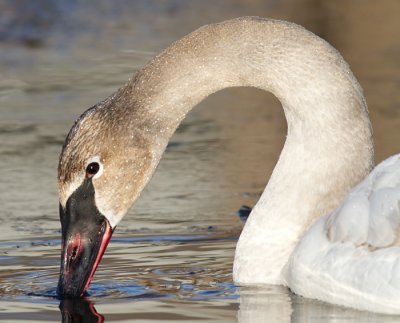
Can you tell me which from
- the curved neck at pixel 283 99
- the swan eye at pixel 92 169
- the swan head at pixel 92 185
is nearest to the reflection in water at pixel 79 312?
the swan head at pixel 92 185

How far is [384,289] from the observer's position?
21.7ft

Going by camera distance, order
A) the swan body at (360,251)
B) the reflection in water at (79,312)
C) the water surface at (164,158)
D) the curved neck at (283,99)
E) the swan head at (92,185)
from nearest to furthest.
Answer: the swan body at (360,251)
the reflection in water at (79,312)
the water surface at (164,158)
the swan head at (92,185)
the curved neck at (283,99)

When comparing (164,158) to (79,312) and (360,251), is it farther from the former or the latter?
(360,251)

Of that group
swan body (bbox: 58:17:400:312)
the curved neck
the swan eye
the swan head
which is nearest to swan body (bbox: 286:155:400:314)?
swan body (bbox: 58:17:400:312)

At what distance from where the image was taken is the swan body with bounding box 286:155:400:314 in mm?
6641

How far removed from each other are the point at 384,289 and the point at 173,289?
119 centimetres

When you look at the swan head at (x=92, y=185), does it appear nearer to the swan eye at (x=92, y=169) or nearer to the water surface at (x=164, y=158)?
the swan eye at (x=92, y=169)

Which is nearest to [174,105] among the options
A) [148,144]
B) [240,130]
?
[148,144]

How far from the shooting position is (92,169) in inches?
291

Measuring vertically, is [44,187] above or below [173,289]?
above

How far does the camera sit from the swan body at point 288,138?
740 cm

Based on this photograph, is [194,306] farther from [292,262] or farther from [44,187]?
Answer: [44,187]

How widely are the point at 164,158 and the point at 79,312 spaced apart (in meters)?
3.57

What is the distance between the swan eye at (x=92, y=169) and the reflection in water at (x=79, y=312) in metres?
0.63
